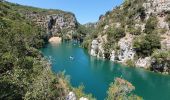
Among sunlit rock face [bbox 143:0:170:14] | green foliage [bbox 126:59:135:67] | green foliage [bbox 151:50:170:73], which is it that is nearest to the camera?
green foliage [bbox 151:50:170:73]

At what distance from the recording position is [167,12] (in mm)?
182125

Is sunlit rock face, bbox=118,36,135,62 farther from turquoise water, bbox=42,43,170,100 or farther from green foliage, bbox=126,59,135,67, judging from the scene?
turquoise water, bbox=42,43,170,100

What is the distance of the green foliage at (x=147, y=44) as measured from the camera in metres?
160

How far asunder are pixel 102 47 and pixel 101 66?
38.0 metres

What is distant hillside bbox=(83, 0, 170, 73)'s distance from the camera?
506 feet

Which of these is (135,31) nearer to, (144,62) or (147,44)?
(147,44)

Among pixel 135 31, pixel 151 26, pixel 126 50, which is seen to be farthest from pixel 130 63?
pixel 151 26

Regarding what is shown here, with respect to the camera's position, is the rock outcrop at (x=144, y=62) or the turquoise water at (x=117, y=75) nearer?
the turquoise water at (x=117, y=75)

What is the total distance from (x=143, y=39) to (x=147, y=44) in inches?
194

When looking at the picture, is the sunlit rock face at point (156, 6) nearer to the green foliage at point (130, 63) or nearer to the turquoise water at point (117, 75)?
the green foliage at point (130, 63)

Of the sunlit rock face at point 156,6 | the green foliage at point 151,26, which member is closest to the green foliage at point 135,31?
the green foliage at point 151,26

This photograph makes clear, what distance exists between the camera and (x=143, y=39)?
538 feet

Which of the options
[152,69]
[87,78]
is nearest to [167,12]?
[152,69]

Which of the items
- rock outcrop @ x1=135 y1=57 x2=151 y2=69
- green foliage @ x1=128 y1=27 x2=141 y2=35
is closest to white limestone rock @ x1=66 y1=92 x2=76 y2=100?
rock outcrop @ x1=135 y1=57 x2=151 y2=69
